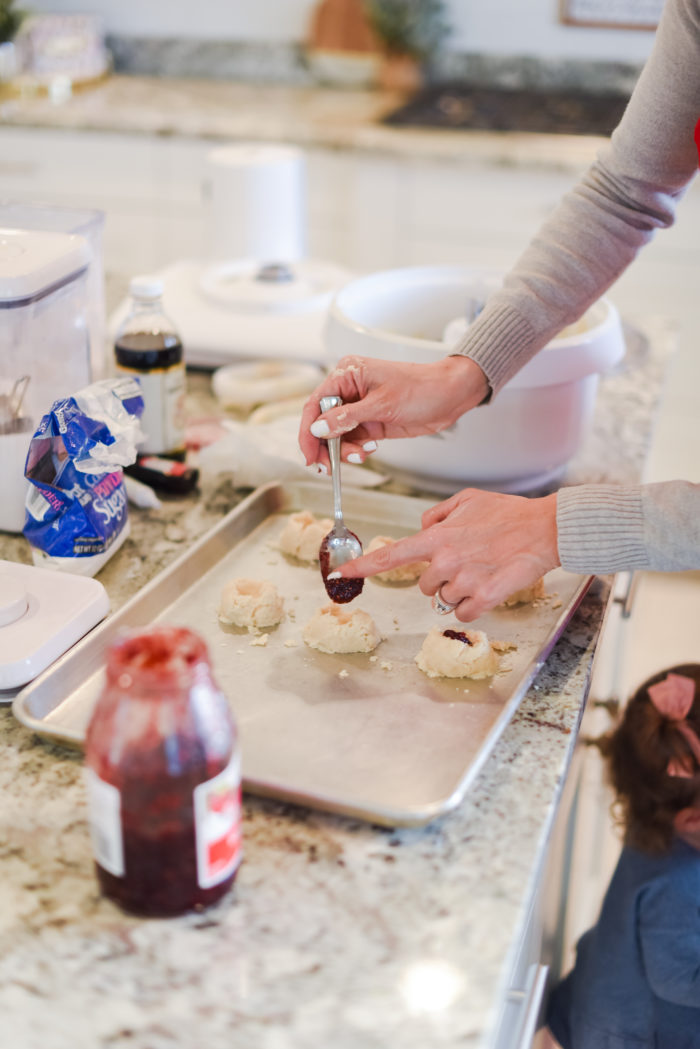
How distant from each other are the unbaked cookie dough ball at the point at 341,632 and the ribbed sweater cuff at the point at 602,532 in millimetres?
176

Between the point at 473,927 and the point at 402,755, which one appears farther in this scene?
the point at 402,755

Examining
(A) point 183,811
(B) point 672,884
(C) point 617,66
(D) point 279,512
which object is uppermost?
(C) point 617,66

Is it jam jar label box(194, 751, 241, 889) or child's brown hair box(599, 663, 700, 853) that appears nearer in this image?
jam jar label box(194, 751, 241, 889)

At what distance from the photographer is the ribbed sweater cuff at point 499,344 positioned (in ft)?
3.52

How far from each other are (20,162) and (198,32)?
80 centimetres

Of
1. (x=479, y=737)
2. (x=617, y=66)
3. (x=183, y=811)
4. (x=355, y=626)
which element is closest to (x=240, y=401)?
(x=355, y=626)

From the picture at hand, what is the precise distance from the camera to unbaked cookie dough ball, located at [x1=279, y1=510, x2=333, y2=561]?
106cm

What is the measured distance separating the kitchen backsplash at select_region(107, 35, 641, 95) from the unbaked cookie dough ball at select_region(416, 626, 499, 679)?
267 centimetres

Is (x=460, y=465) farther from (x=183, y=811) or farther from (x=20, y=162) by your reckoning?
(x=20, y=162)

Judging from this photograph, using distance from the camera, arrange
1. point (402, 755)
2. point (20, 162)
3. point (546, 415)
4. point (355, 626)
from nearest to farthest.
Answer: point (402, 755) < point (355, 626) < point (546, 415) < point (20, 162)

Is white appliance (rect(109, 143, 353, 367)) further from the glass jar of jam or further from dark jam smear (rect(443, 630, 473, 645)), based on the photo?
the glass jar of jam

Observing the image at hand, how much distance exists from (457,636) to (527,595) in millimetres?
149

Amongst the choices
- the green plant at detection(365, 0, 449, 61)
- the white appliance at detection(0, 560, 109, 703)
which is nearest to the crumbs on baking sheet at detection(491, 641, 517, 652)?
the white appliance at detection(0, 560, 109, 703)

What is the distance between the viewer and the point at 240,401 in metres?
1.39
